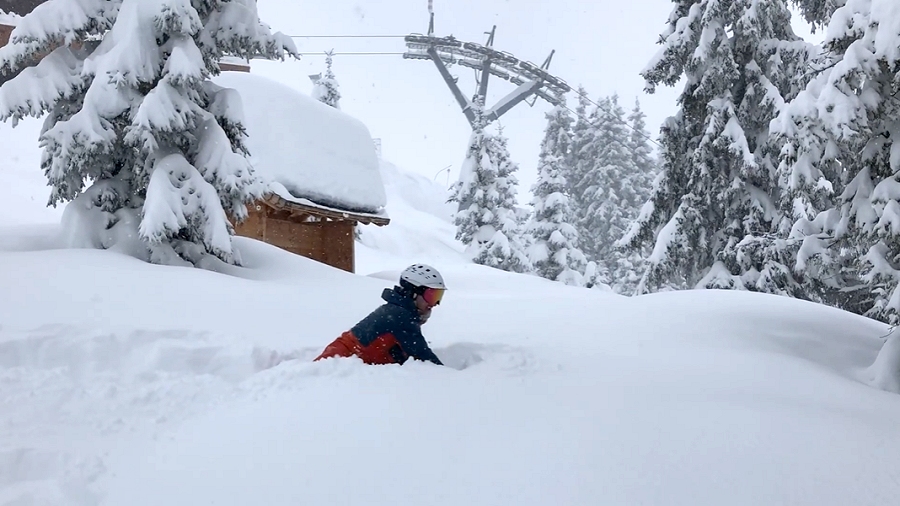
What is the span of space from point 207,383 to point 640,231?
13503 mm

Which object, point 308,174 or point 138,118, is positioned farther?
point 308,174

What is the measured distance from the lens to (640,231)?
16688mm

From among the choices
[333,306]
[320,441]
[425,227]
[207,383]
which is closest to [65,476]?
[320,441]

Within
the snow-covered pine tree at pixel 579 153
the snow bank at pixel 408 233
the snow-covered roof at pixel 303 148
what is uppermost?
the snow-covered pine tree at pixel 579 153

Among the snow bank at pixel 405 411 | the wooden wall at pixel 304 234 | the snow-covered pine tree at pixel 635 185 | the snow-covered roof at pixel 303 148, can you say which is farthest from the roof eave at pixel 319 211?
the snow-covered pine tree at pixel 635 185

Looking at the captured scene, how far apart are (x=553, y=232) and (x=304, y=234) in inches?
596

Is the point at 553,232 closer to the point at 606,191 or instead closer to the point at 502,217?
the point at 502,217

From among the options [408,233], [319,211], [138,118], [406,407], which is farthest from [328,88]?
[406,407]

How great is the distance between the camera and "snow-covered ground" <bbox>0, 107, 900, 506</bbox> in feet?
10.7

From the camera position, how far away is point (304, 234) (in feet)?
62.6

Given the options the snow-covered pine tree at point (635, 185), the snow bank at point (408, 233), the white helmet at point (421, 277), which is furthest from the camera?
the snow bank at point (408, 233)

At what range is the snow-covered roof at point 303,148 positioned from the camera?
17.5 metres

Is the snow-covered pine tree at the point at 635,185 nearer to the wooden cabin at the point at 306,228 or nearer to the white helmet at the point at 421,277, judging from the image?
the wooden cabin at the point at 306,228

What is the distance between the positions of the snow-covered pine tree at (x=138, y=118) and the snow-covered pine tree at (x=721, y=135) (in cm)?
994
